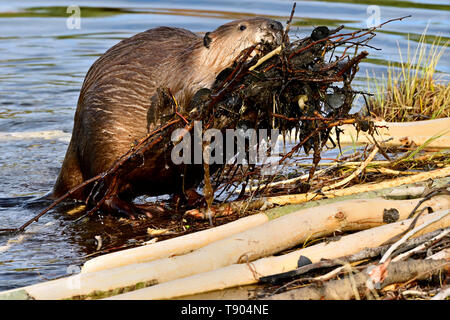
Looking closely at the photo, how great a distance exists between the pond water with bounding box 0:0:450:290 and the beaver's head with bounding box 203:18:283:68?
156 millimetres

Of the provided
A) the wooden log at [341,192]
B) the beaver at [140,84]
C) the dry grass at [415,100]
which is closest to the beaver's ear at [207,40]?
the beaver at [140,84]

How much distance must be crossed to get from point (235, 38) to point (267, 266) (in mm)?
1318

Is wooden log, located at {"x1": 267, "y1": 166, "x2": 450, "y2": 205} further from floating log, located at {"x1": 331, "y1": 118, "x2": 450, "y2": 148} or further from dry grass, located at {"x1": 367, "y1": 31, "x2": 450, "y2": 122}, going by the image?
dry grass, located at {"x1": 367, "y1": 31, "x2": 450, "y2": 122}

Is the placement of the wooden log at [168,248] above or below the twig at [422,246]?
above

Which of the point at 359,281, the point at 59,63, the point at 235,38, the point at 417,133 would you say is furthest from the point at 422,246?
the point at 59,63

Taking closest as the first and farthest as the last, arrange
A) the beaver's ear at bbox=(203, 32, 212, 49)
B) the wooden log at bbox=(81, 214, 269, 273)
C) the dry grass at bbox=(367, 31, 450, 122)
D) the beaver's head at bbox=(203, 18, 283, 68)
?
the wooden log at bbox=(81, 214, 269, 273) → the beaver's head at bbox=(203, 18, 283, 68) → the beaver's ear at bbox=(203, 32, 212, 49) → the dry grass at bbox=(367, 31, 450, 122)

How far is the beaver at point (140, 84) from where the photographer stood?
152 inches

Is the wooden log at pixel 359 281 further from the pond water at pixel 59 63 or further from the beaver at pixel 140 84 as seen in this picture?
the beaver at pixel 140 84

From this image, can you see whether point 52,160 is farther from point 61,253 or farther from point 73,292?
point 73,292

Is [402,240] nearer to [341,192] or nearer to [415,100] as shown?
[341,192]

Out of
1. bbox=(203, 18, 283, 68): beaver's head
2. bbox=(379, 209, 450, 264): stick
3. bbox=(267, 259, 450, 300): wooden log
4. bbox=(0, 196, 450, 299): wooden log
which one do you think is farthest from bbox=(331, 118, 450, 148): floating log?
bbox=(267, 259, 450, 300): wooden log

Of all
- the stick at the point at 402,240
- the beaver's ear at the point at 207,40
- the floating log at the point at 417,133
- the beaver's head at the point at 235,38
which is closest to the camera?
the stick at the point at 402,240

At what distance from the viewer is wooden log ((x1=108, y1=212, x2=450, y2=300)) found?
2.84 metres

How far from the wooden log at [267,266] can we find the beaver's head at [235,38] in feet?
3.70
